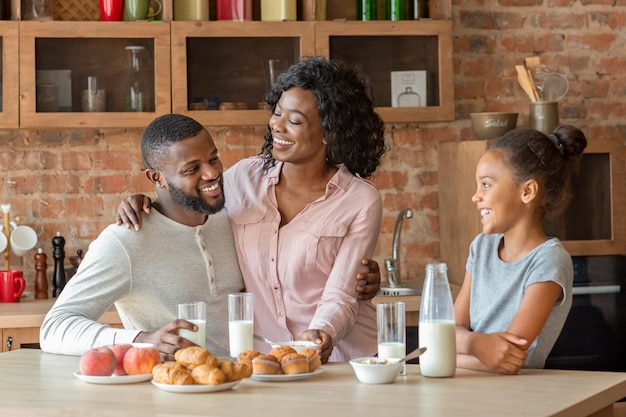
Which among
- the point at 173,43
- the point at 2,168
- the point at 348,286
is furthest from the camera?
the point at 2,168

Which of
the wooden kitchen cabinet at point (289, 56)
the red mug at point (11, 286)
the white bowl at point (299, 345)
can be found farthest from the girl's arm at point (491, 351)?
the red mug at point (11, 286)

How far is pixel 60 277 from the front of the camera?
4.06 meters

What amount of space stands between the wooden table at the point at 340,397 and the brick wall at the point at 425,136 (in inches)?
85.5

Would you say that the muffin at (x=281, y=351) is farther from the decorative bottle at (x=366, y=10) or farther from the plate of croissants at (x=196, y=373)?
the decorative bottle at (x=366, y=10)

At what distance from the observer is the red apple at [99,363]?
202cm

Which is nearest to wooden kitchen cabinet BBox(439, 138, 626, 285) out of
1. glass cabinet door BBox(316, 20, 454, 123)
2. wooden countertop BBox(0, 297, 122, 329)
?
glass cabinet door BBox(316, 20, 454, 123)

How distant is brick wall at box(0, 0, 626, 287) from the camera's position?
4.25 m

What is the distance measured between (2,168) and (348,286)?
2.18 meters

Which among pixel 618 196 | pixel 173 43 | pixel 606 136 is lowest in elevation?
pixel 618 196

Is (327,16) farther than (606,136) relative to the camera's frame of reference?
No

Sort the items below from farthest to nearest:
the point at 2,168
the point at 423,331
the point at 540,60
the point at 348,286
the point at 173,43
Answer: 1. the point at 540,60
2. the point at 2,168
3. the point at 173,43
4. the point at 348,286
5. the point at 423,331

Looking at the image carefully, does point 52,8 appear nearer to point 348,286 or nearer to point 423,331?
point 348,286

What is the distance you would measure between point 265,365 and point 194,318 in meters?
0.20

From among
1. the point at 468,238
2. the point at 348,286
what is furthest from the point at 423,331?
the point at 468,238
